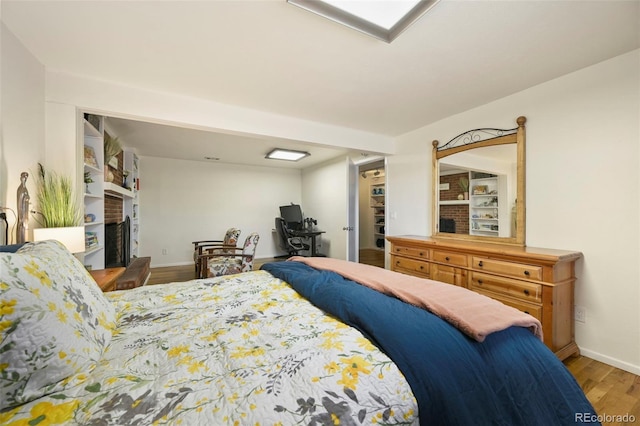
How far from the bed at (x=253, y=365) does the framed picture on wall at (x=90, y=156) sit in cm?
221

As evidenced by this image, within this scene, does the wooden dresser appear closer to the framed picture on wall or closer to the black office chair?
the black office chair

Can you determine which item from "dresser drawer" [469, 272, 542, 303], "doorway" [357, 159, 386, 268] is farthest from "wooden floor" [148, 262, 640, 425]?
"doorway" [357, 159, 386, 268]

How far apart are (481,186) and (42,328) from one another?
11.1ft

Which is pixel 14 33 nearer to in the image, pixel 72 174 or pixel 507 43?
pixel 72 174

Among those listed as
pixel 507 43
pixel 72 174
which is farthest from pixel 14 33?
pixel 507 43

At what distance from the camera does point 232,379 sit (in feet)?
2.48

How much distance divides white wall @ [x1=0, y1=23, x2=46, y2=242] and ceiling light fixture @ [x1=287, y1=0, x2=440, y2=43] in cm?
186

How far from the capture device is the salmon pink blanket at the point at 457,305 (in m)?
1.00

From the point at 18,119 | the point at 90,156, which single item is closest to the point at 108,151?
the point at 90,156

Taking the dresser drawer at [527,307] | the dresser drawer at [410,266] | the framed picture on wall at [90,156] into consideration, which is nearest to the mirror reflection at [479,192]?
the dresser drawer at [410,266]

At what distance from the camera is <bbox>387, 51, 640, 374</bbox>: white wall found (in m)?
1.90

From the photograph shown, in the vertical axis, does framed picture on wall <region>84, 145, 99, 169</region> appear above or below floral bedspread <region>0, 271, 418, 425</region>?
above

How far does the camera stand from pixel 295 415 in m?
0.67

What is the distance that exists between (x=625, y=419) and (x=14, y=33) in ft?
14.6
